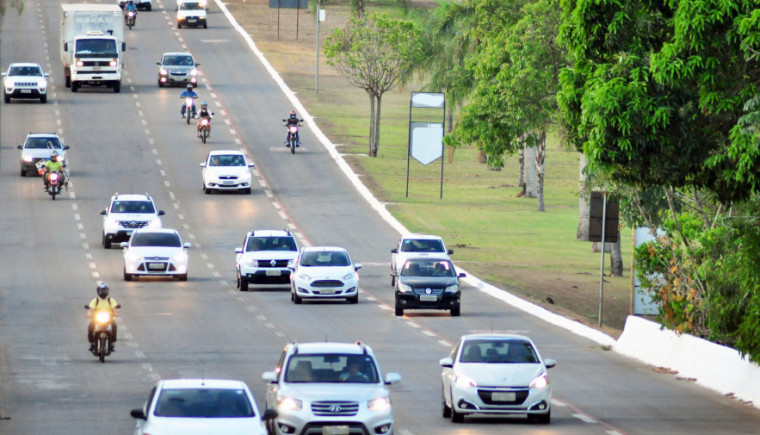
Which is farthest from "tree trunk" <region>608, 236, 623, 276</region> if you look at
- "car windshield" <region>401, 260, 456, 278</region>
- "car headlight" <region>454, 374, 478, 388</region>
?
"car headlight" <region>454, 374, 478, 388</region>

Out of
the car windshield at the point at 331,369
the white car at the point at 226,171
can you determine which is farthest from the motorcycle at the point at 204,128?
the car windshield at the point at 331,369

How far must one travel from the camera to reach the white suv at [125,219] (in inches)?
1976

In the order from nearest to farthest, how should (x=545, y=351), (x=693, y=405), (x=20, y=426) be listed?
(x=20, y=426)
(x=693, y=405)
(x=545, y=351)

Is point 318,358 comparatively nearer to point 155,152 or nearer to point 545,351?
point 545,351

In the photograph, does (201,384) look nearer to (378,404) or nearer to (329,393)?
(329,393)

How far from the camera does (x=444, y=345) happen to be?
107 ft

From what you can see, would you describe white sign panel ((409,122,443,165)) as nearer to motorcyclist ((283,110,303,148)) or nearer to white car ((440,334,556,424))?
motorcyclist ((283,110,303,148))

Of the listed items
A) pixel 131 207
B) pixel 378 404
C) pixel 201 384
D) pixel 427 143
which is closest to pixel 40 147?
pixel 131 207

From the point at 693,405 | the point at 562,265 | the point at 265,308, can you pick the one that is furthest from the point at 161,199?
the point at 693,405

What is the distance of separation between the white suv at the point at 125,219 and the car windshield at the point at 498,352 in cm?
2790

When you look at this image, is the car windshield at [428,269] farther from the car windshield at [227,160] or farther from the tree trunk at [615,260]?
the car windshield at [227,160]

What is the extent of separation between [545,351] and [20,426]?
1327 cm

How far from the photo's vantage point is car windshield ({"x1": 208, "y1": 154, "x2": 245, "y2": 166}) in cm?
6244

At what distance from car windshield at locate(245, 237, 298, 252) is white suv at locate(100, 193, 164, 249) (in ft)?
22.4
